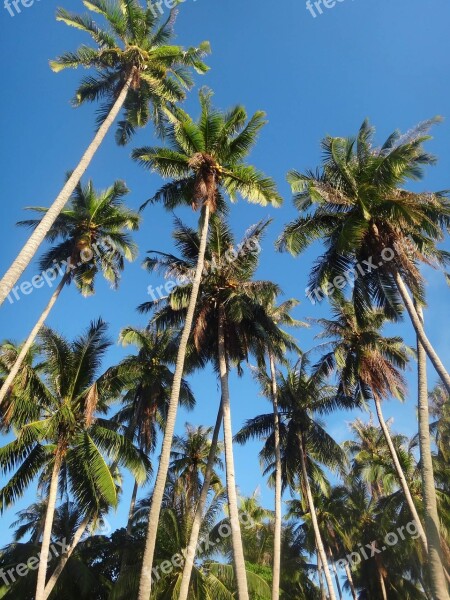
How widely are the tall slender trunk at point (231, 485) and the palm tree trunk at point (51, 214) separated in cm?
892

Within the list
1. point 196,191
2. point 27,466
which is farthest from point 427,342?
point 27,466

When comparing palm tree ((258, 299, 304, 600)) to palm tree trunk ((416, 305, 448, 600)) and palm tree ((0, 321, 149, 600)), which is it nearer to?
palm tree ((0, 321, 149, 600))

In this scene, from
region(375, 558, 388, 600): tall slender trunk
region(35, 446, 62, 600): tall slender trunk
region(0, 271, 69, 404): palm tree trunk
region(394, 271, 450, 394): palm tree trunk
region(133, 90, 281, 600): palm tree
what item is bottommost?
region(375, 558, 388, 600): tall slender trunk

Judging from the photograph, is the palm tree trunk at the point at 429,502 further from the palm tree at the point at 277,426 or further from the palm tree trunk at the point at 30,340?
the palm tree trunk at the point at 30,340

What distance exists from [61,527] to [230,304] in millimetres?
18677

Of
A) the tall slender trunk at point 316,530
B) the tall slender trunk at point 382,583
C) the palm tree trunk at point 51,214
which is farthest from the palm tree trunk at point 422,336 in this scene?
the tall slender trunk at point 382,583

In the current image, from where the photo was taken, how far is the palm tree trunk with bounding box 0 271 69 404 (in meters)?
17.3

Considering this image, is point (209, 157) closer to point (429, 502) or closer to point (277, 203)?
point (277, 203)

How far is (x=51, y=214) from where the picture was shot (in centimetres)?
1300

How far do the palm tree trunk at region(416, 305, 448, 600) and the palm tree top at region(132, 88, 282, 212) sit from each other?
9468mm

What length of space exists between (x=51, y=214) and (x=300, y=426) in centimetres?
2011

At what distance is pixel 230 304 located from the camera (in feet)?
68.0

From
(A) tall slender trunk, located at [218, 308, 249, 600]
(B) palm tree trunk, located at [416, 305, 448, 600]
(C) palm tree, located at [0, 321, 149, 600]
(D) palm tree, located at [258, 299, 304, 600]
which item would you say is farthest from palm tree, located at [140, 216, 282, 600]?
(B) palm tree trunk, located at [416, 305, 448, 600]

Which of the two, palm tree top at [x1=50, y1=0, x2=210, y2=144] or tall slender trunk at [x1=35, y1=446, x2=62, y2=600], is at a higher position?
palm tree top at [x1=50, y1=0, x2=210, y2=144]
